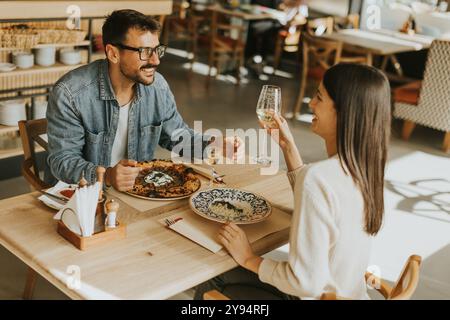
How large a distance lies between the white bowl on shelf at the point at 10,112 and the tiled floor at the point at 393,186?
467mm

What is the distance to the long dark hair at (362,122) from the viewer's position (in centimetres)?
148

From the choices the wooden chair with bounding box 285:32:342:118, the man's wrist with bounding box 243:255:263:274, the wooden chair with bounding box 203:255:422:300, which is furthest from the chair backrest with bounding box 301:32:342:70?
the man's wrist with bounding box 243:255:263:274

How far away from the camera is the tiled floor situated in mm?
3105

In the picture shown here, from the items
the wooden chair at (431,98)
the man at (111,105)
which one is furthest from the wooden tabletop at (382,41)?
the man at (111,105)

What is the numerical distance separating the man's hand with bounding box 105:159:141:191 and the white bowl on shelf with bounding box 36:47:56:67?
2356mm

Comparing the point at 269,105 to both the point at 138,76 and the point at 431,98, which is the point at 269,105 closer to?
the point at 138,76

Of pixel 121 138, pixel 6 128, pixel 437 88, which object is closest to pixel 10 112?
pixel 6 128

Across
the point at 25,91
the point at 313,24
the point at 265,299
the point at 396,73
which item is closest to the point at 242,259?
the point at 265,299

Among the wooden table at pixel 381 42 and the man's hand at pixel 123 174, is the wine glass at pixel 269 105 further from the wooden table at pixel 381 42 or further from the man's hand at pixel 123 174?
the wooden table at pixel 381 42

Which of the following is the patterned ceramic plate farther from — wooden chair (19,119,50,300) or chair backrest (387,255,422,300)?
wooden chair (19,119,50,300)

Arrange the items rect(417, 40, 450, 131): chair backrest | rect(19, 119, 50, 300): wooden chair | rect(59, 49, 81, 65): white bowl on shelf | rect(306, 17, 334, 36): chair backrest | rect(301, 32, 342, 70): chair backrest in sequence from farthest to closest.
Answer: rect(306, 17, 334, 36): chair backrest
rect(301, 32, 342, 70): chair backrest
rect(417, 40, 450, 131): chair backrest
rect(59, 49, 81, 65): white bowl on shelf
rect(19, 119, 50, 300): wooden chair

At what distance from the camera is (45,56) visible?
3.94 meters

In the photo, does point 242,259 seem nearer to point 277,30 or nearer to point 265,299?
point 265,299
